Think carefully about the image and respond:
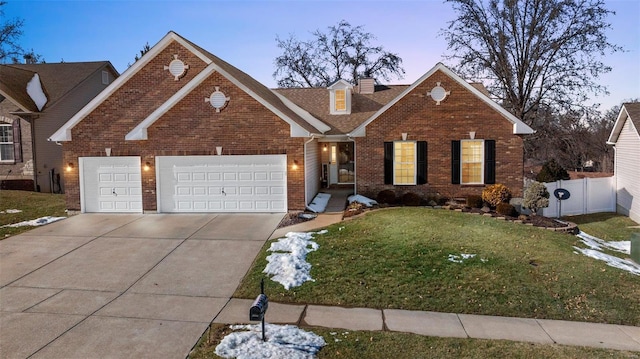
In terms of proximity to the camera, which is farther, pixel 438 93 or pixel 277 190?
pixel 438 93

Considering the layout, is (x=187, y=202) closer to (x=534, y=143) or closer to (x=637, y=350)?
(x=637, y=350)

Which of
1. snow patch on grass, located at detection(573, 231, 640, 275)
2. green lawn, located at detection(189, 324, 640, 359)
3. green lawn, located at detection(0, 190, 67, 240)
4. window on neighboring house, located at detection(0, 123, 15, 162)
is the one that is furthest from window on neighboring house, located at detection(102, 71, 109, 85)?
snow patch on grass, located at detection(573, 231, 640, 275)

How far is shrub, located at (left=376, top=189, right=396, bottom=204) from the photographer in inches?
628

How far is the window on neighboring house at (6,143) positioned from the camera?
21953 mm

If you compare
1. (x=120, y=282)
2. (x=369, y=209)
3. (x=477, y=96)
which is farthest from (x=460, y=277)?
(x=477, y=96)

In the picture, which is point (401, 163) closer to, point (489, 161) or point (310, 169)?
point (489, 161)

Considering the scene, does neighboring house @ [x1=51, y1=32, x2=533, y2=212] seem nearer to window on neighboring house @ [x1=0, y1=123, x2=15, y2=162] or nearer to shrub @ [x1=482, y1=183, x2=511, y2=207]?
shrub @ [x1=482, y1=183, x2=511, y2=207]

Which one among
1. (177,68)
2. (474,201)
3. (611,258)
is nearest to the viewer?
(611,258)

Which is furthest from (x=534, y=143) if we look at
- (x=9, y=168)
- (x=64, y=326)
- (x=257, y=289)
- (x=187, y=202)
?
(x=9, y=168)

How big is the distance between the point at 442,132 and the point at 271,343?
A: 41.3 ft

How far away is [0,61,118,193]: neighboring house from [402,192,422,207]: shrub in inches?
738

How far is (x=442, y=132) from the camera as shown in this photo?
53.8ft

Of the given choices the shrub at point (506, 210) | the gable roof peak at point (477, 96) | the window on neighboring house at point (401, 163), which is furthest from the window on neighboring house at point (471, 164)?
the shrub at point (506, 210)

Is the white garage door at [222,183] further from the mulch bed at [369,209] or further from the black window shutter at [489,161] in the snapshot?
the black window shutter at [489,161]
